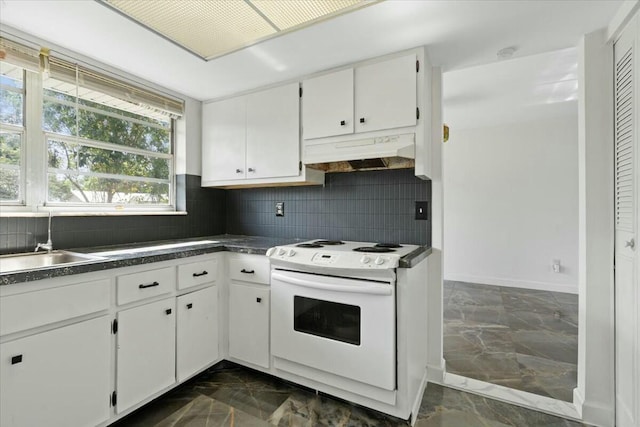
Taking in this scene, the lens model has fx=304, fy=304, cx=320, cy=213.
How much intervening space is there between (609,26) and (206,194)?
3151 mm

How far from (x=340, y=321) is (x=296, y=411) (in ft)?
1.98

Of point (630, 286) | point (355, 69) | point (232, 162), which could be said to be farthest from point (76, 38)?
point (630, 286)

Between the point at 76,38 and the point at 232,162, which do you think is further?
the point at 232,162

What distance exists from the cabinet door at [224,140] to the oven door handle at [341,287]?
1.10 metres

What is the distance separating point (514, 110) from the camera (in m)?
3.91

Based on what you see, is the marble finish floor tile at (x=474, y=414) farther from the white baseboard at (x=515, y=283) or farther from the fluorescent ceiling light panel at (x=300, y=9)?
the white baseboard at (x=515, y=283)

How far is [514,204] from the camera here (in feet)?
14.9

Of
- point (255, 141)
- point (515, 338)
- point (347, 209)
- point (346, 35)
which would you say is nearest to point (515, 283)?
point (515, 338)


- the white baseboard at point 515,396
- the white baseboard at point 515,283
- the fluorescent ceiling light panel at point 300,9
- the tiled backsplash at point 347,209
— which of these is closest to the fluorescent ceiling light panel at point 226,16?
the fluorescent ceiling light panel at point 300,9

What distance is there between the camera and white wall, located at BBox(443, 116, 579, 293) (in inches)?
167

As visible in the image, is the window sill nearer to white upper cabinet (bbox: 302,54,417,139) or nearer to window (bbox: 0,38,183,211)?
window (bbox: 0,38,183,211)

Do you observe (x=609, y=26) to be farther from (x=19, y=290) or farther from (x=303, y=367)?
(x=19, y=290)

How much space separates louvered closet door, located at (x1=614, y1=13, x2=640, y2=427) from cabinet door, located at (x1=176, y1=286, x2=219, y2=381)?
2.36 m

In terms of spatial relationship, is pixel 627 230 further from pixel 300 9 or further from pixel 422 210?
pixel 300 9
